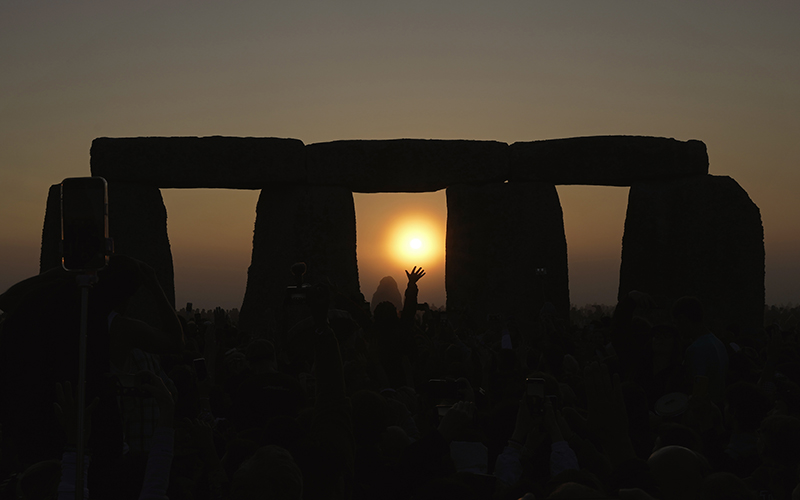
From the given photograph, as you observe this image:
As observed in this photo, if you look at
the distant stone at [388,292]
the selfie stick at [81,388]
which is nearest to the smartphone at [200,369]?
the selfie stick at [81,388]

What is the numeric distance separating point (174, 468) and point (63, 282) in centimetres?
103

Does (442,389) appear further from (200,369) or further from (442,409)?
(200,369)

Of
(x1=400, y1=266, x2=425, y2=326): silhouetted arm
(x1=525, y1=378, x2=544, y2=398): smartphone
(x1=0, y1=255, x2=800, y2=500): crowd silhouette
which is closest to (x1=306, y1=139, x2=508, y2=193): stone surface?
(x1=400, y1=266, x2=425, y2=326): silhouetted arm

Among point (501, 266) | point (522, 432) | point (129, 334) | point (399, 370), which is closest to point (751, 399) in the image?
point (522, 432)

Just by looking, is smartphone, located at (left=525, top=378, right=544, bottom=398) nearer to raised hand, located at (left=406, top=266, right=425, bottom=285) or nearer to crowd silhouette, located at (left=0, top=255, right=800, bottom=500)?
crowd silhouette, located at (left=0, top=255, right=800, bottom=500)

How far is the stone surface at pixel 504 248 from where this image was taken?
13391 mm

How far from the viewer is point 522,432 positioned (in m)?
3.23

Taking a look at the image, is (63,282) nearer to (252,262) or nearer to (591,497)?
(591,497)

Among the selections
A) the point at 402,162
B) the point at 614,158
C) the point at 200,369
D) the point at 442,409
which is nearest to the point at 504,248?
the point at 402,162

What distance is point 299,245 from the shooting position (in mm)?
13352

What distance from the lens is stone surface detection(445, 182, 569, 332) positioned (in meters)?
13.4

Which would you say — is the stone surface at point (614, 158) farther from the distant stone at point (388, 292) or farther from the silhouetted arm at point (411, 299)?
the silhouetted arm at point (411, 299)

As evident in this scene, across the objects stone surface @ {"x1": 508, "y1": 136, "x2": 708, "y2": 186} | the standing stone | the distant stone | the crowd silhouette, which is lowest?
the crowd silhouette

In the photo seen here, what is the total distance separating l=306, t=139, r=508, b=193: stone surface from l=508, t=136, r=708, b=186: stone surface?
0.86 m
